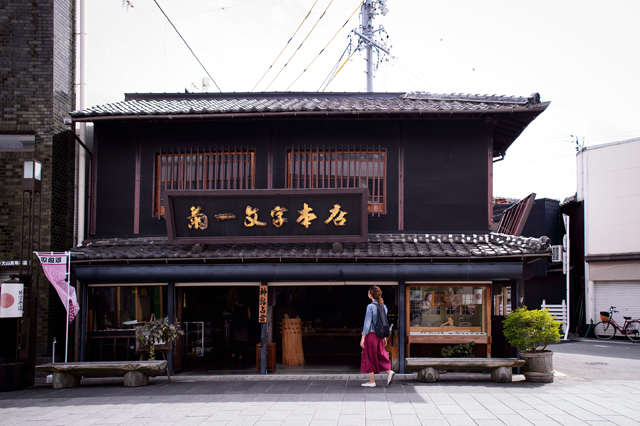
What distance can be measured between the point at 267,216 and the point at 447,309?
16.6 ft

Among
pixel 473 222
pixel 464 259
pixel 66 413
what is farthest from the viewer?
pixel 473 222

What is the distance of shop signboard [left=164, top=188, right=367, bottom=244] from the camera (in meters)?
12.5

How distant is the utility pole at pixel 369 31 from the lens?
80.6 ft

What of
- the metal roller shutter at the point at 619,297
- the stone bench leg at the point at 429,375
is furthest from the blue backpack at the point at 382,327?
the metal roller shutter at the point at 619,297

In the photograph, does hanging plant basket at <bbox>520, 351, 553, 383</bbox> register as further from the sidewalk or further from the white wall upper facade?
the white wall upper facade

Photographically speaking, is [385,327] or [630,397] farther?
[385,327]

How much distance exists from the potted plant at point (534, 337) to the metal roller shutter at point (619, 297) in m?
14.3

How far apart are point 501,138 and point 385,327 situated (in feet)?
23.1

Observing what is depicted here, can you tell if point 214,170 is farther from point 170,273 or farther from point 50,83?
point 50,83

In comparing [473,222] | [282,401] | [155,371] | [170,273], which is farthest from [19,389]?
[473,222]

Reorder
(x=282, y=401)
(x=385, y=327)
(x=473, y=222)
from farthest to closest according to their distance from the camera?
1. (x=473, y=222)
2. (x=385, y=327)
3. (x=282, y=401)

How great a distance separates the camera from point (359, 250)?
12.4 metres

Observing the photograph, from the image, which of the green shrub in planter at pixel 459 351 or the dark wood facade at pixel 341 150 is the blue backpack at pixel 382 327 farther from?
the dark wood facade at pixel 341 150

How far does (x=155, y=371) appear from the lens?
448 inches
